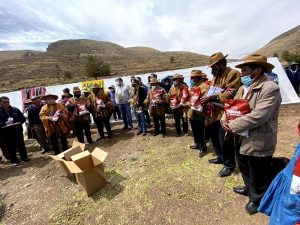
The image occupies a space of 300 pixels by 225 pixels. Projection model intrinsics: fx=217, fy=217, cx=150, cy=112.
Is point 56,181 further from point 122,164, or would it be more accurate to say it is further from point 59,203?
point 122,164

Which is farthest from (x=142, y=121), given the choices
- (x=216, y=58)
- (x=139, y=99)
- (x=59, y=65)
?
(x=59, y=65)

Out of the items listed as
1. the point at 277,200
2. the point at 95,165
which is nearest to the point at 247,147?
the point at 277,200

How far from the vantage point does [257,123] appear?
102 inches

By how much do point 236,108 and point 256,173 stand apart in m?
0.94

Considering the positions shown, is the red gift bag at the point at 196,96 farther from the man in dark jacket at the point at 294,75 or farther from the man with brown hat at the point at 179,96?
the man in dark jacket at the point at 294,75

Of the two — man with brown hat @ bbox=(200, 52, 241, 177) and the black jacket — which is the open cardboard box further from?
man with brown hat @ bbox=(200, 52, 241, 177)

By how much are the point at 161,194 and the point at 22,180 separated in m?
3.99

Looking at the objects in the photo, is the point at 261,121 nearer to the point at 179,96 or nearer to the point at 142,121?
the point at 179,96

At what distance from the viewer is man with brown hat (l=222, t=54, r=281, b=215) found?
101 inches

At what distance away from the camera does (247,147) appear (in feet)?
9.20

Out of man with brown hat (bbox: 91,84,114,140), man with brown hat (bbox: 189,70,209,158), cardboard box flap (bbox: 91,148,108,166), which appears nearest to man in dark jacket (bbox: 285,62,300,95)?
man with brown hat (bbox: 189,70,209,158)

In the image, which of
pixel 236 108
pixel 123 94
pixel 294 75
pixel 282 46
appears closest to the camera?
pixel 236 108

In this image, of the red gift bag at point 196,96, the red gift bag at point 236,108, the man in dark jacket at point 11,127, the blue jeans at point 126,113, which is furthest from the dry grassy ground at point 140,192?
the blue jeans at point 126,113

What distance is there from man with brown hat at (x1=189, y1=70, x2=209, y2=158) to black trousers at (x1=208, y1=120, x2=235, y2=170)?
16.6 inches
